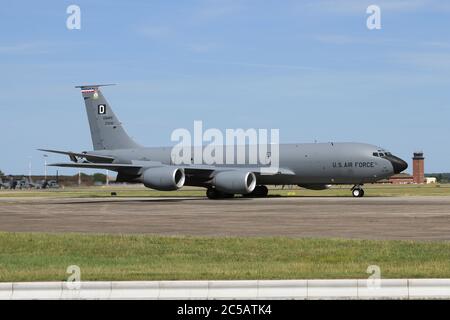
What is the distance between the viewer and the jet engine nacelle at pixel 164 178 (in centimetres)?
5225

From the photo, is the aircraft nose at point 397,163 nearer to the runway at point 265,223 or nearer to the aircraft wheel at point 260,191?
the aircraft wheel at point 260,191

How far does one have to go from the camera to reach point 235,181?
5253 centimetres

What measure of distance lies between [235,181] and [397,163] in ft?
38.8

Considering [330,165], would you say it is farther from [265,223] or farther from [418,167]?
[418,167]

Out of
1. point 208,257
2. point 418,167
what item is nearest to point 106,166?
point 208,257

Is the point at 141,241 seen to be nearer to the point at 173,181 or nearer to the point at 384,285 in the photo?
the point at 384,285

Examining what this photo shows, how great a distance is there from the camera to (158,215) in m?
34.9

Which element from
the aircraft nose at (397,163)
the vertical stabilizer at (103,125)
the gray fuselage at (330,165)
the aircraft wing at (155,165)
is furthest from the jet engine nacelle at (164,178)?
the aircraft nose at (397,163)

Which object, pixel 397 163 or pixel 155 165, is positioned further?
pixel 155 165

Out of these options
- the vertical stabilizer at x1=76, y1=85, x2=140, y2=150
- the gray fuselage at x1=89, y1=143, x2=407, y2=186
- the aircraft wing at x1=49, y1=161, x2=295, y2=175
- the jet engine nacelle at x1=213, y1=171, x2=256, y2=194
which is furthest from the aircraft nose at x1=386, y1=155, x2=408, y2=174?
the vertical stabilizer at x1=76, y1=85, x2=140, y2=150

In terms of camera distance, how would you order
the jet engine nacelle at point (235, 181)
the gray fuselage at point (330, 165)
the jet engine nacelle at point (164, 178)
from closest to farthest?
the jet engine nacelle at point (164, 178) < the jet engine nacelle at point (235, 181) < the gray fuselage at point (330, 165)

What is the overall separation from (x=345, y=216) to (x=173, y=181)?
21.7 metres

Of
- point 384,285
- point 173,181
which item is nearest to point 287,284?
point 384,285

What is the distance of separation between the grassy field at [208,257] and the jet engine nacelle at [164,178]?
28.5 m
